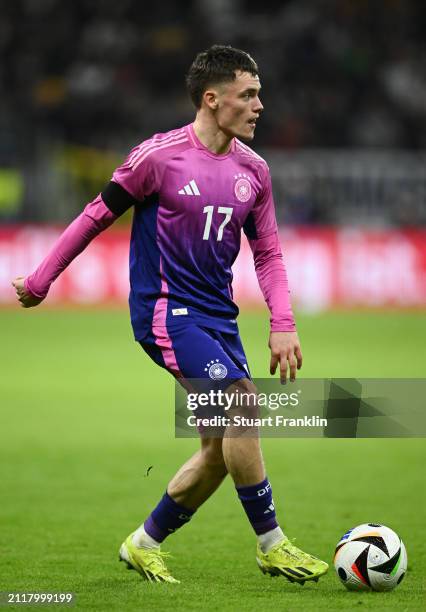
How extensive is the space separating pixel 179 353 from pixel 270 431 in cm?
59

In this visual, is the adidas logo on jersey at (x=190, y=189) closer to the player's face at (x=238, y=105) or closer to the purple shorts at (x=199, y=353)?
the player's face at (x=238, y=105)

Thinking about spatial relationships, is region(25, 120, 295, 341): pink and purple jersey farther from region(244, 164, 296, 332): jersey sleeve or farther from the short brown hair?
the short brown hair

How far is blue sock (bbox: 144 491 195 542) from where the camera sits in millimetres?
5699

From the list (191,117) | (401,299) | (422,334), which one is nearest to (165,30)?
(191,117)

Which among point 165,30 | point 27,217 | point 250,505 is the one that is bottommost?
point 250,505

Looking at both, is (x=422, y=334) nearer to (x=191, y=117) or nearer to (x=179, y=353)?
(x=191, y=117)

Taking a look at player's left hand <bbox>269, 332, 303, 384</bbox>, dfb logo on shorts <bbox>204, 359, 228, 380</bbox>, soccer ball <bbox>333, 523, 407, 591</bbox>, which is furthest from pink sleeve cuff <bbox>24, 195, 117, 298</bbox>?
soccer ball <bbox>333, 523, 407, 591</bbox>

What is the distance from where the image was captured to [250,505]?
540cm

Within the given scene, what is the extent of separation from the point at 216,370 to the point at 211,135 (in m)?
1.14

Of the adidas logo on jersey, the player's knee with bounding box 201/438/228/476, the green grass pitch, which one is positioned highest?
the adidas logo on jersey

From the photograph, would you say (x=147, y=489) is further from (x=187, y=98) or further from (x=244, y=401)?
(x=187, y=98)

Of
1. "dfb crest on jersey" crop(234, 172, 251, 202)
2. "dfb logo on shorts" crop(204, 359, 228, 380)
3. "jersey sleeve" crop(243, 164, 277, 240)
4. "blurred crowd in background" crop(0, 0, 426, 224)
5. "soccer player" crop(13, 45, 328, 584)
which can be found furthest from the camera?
"blurred crowd in background" crop(0, 0, 426, 224)

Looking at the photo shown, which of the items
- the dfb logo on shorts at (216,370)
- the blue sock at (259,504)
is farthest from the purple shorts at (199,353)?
the blue sock at (259,504)

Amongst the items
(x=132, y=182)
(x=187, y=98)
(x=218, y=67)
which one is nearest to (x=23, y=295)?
(x=132, y=182)
